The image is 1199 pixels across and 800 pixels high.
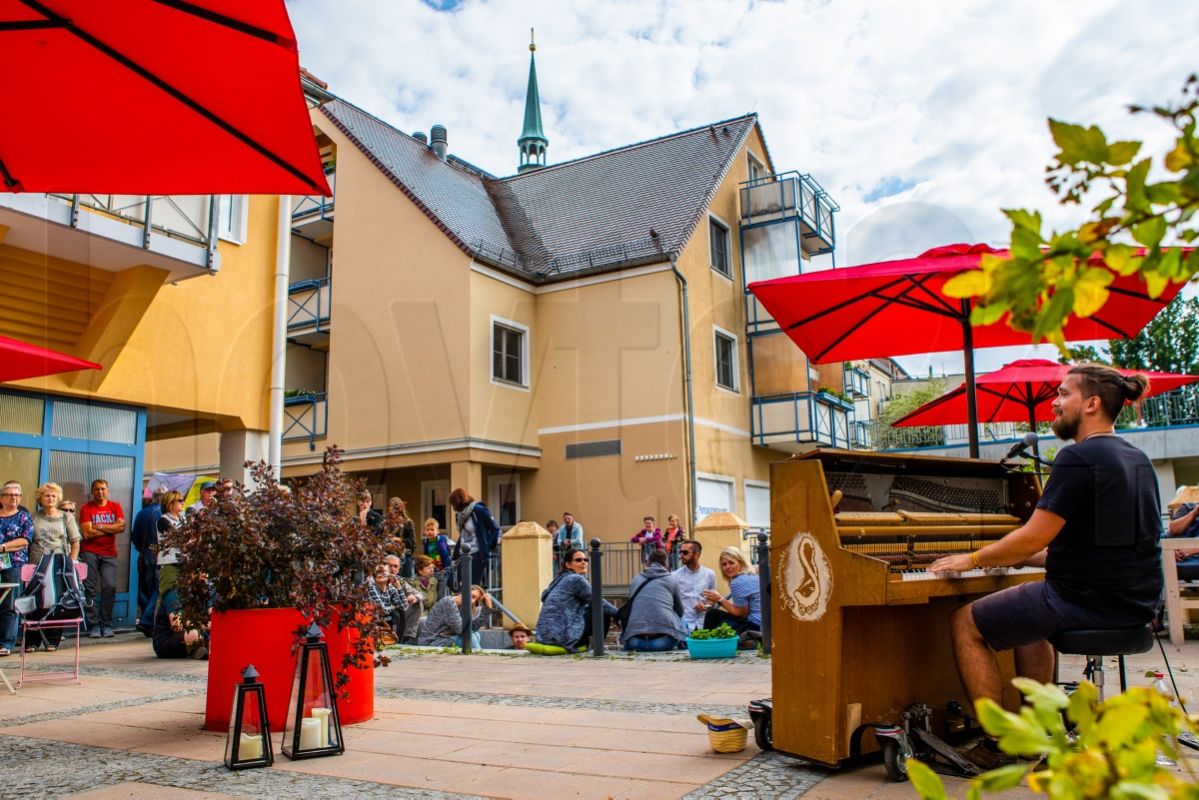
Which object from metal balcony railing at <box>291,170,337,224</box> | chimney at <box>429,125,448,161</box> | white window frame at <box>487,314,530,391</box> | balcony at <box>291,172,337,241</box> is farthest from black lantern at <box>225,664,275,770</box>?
chimney at <box>429,125,448,161</box>

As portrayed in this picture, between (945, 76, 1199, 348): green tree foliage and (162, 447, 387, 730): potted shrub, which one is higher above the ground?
(945, 76, 1199, 348): green tree foliage

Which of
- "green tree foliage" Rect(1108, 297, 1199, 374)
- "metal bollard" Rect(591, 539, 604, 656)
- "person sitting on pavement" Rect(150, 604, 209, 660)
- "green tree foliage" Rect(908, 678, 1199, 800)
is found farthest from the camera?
"green tree foliage" Rect(1108, 297, 1199, 374)

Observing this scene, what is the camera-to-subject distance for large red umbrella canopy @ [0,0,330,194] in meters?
3.87

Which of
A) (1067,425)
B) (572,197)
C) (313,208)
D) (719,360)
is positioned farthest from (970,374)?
(313,208)

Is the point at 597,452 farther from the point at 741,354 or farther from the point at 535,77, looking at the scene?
the point at 535,77

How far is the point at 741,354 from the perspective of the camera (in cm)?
2308

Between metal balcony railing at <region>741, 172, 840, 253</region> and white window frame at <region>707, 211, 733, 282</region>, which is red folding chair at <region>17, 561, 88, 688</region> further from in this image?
metal balcony railing at <region>741, 172, 840, 253</region>

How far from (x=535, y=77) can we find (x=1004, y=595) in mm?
40655

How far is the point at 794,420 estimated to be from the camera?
22.5 m

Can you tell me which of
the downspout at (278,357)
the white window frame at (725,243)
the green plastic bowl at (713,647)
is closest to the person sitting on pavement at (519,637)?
the green plastic bowl at (713,647)

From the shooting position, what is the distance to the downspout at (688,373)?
1997cm

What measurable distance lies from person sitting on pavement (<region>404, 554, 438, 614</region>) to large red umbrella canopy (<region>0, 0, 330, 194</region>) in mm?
7513

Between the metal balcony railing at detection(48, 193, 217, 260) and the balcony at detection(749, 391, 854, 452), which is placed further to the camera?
the balcony at detection(749, 391, 854, 452)

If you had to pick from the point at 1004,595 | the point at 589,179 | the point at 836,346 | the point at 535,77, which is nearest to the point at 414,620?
the point at 836,346
